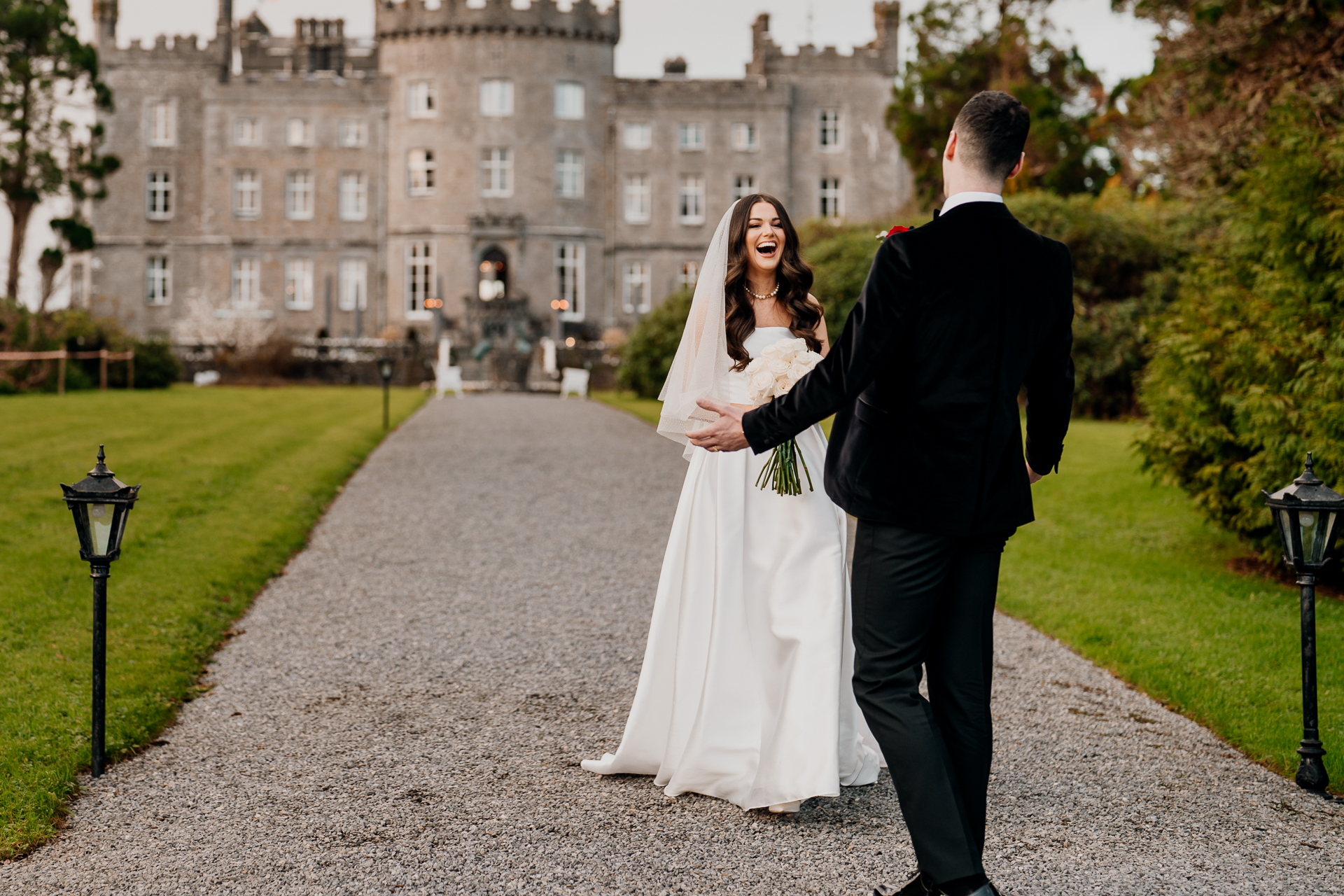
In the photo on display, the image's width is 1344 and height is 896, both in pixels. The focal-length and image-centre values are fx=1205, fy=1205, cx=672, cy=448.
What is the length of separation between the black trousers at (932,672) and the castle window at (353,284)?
155ft

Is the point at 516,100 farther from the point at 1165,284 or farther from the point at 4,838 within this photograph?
the point at 4,838

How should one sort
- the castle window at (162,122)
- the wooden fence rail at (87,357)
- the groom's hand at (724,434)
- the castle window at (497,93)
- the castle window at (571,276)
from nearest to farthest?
the groom's hand at (724,434) < the wooden fence rail at (87,357) < the castle window at (497,93) < the castle window at (571,276) < the castle window at (162,122)

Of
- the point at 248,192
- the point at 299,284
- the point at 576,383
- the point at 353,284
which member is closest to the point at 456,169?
the point at 353,284

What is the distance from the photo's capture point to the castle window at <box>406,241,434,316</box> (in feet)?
155

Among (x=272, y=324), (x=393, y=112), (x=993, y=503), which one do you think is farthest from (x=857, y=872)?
(x=393, y=112)

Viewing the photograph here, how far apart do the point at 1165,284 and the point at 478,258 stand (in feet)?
92.1

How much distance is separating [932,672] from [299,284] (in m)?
48.4

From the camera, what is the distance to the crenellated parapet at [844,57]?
161ft

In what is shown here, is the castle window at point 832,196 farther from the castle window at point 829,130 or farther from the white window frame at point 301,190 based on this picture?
the white window frame at point 301,190

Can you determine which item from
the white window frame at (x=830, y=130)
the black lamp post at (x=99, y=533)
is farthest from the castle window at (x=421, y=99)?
the black lamp post at (x=99, y=533)

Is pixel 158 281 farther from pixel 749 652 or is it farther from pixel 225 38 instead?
pixel 749 652

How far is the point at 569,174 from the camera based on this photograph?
47406 millimetres

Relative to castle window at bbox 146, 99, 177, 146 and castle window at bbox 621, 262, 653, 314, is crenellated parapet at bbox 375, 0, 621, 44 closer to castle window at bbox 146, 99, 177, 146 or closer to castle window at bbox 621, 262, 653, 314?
castle window at bbox 621, 262, 653, 314

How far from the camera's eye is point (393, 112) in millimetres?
47500
